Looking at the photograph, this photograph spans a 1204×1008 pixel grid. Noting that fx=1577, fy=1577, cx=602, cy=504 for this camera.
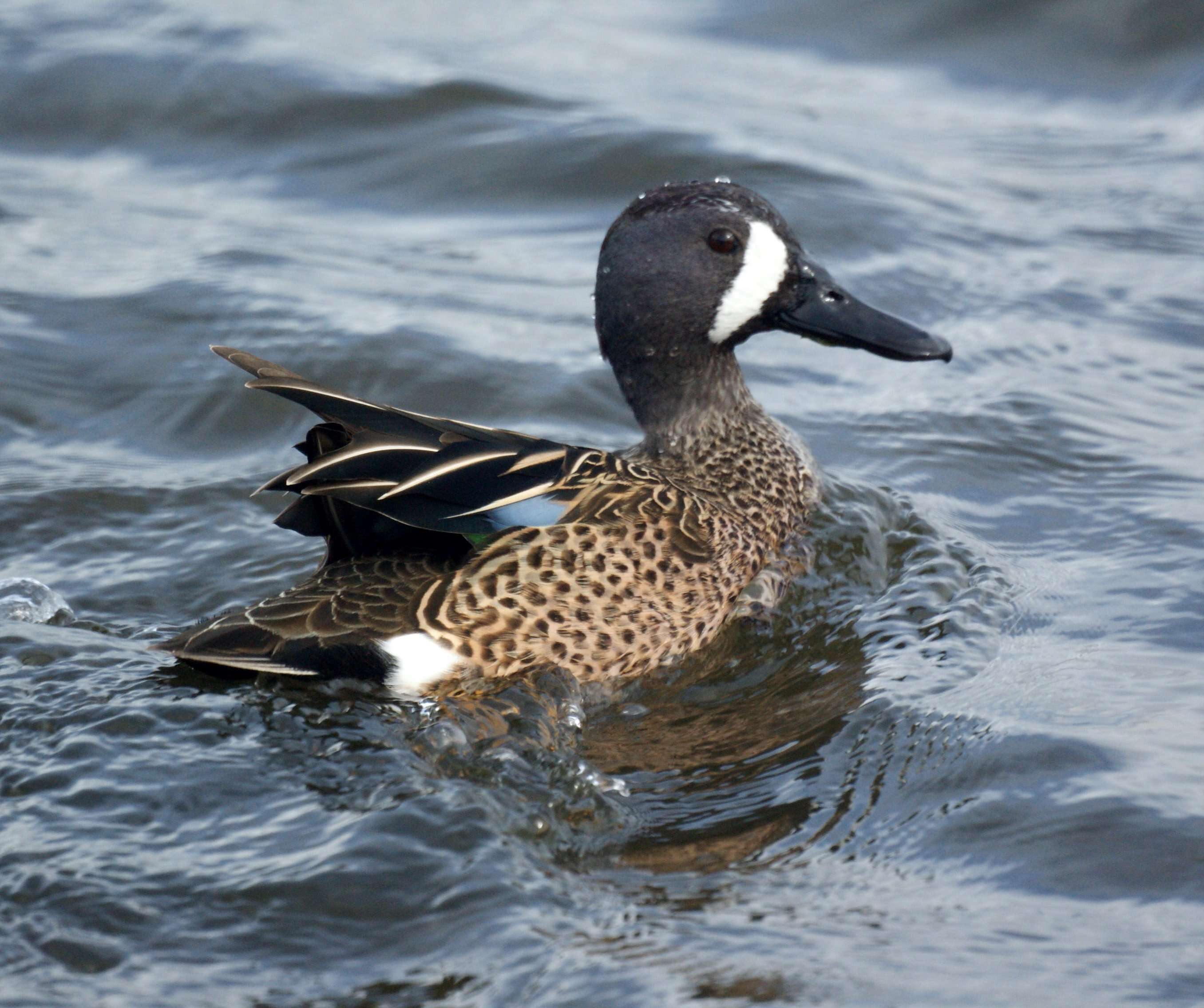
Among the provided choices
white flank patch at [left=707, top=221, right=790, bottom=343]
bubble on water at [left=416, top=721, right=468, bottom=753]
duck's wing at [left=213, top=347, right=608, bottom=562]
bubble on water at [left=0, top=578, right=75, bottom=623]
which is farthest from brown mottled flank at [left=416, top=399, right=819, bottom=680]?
bubble on water at [left=0, top=578, right=75, bottom=623]

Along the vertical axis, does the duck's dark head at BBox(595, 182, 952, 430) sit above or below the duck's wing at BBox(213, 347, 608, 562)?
above

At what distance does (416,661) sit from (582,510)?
69cm

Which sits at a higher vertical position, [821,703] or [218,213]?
[218,213]

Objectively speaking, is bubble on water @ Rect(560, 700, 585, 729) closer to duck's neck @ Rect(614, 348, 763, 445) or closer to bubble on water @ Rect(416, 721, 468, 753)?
bubble on water @ Rect(416, 721, 468, 753)

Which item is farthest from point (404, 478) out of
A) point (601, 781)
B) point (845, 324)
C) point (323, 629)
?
point (845, 324)

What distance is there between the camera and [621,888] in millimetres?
3785

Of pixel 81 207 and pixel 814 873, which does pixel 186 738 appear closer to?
pixel 814 873

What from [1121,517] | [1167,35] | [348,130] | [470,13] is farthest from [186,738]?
[1167,35]

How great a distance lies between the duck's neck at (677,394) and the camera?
18.8 ft

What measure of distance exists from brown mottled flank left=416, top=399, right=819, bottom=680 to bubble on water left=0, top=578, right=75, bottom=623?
1545 millimetres

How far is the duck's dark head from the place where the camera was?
18.1 feet

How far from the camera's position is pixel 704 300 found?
18.2 ft

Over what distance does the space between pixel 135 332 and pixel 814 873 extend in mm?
5107

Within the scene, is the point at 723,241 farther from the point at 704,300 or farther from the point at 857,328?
the point at 857,328
